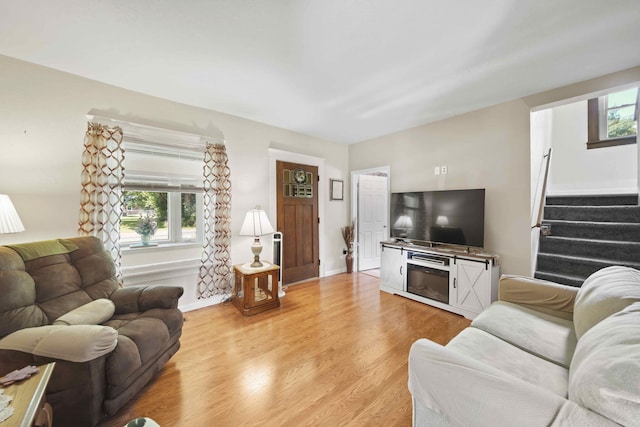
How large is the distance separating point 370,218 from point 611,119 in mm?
4041

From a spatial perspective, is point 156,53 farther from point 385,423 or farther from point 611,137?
point 611,137

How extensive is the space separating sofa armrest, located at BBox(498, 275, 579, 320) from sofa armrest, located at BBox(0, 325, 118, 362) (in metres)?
2.85

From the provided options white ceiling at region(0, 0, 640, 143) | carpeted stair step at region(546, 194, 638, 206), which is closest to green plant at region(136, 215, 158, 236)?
white ceiling at region(0, 0, 640, 143)

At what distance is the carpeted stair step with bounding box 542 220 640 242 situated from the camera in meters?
2.67

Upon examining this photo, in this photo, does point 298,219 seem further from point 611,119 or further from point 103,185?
point 611,119

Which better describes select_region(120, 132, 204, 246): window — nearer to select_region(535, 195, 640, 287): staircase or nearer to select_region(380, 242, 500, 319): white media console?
select_region(380, 242, 500, 319): white media console

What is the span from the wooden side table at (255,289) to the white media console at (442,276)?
5.51ft

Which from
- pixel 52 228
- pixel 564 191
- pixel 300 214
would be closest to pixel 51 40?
pixel 52 228

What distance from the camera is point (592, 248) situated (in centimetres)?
277

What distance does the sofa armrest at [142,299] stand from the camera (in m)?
1.85

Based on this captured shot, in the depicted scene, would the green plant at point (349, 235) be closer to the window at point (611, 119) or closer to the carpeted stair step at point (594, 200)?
the carpeted stair step at point (594, 200)

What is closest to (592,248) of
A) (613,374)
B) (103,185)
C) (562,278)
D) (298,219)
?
(562,278)

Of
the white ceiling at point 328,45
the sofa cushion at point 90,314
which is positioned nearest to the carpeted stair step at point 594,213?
the white ceiling at point 328,45

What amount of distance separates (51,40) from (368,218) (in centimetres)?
447
